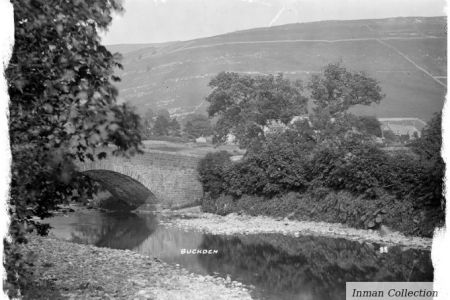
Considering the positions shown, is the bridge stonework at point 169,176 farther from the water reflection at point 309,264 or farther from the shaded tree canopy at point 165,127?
the shaded tree canopy at point 165,127

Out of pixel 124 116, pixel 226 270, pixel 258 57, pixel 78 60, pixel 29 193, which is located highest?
pixel 258 57

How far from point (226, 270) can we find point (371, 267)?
392 cm

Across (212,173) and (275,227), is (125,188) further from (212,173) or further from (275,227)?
(275,227)

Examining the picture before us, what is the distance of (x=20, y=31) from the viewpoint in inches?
270

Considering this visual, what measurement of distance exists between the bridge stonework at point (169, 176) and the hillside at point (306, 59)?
3269cm

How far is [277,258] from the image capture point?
17844 millimetres

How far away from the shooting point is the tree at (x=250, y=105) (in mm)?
35344

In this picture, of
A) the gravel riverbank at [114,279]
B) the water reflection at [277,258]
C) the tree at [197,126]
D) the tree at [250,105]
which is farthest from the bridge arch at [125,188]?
the tree at [197,126]

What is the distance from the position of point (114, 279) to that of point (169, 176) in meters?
18.3

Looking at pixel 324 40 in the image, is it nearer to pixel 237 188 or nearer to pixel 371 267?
pixel 237 188

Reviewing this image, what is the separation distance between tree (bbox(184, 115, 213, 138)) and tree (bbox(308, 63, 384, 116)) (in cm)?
1475

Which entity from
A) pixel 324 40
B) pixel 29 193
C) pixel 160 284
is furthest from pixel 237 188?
pixel 324 40

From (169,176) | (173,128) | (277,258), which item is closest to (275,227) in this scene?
(277,258)

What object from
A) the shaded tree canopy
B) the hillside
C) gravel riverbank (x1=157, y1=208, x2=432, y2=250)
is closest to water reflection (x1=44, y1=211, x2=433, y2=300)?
gravel riverbank (x1=157, y1=208, x2=432, y2=250)
